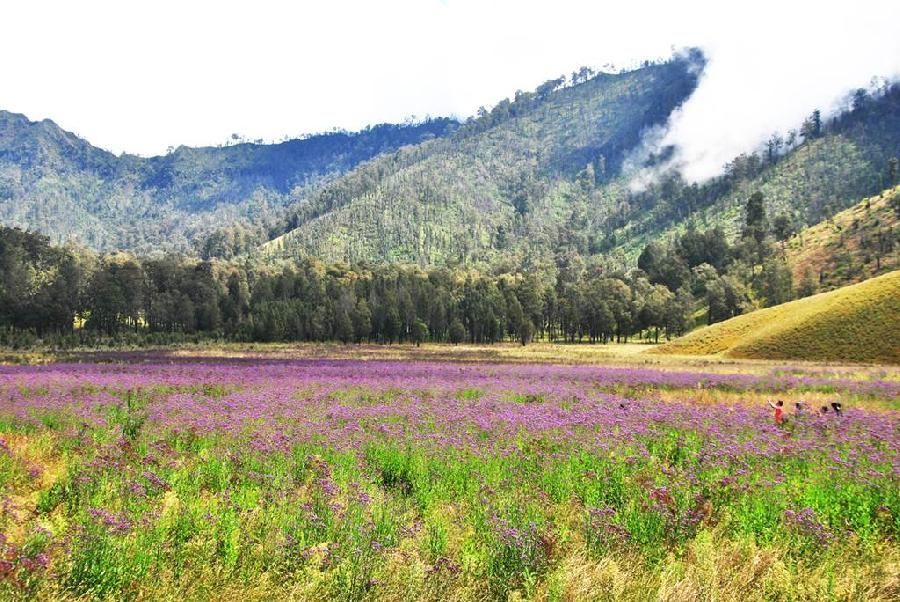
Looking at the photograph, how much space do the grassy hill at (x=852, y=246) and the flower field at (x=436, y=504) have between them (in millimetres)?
154894

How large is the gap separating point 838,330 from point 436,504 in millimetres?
60061

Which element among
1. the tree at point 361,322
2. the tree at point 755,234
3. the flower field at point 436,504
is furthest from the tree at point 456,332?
the flower field at point 436,504

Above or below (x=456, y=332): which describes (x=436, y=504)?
below

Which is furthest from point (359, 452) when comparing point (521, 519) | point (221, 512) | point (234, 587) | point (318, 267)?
point (318, 267)

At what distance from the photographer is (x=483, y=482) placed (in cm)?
1059

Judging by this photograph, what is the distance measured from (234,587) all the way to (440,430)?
8664 millimetres

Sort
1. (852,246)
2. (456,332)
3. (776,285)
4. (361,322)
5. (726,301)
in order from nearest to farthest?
(361,322) → (456,332) → (726,301) → (776,285) → (852,246)

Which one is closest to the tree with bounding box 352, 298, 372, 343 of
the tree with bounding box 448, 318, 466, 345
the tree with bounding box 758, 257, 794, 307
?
the tree with bounding box 448, 318, 466, 345

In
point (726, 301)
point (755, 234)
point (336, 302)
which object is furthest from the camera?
point (755, 234)

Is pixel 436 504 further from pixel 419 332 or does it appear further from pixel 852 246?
pixel 852 246

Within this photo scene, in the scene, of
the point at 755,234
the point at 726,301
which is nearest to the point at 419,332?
the point at 726,301

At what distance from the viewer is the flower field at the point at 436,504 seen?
7.13 meters

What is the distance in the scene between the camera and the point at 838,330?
56.7m

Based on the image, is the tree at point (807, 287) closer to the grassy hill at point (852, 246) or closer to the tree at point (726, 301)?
the grassy hill at point (852, 246)
